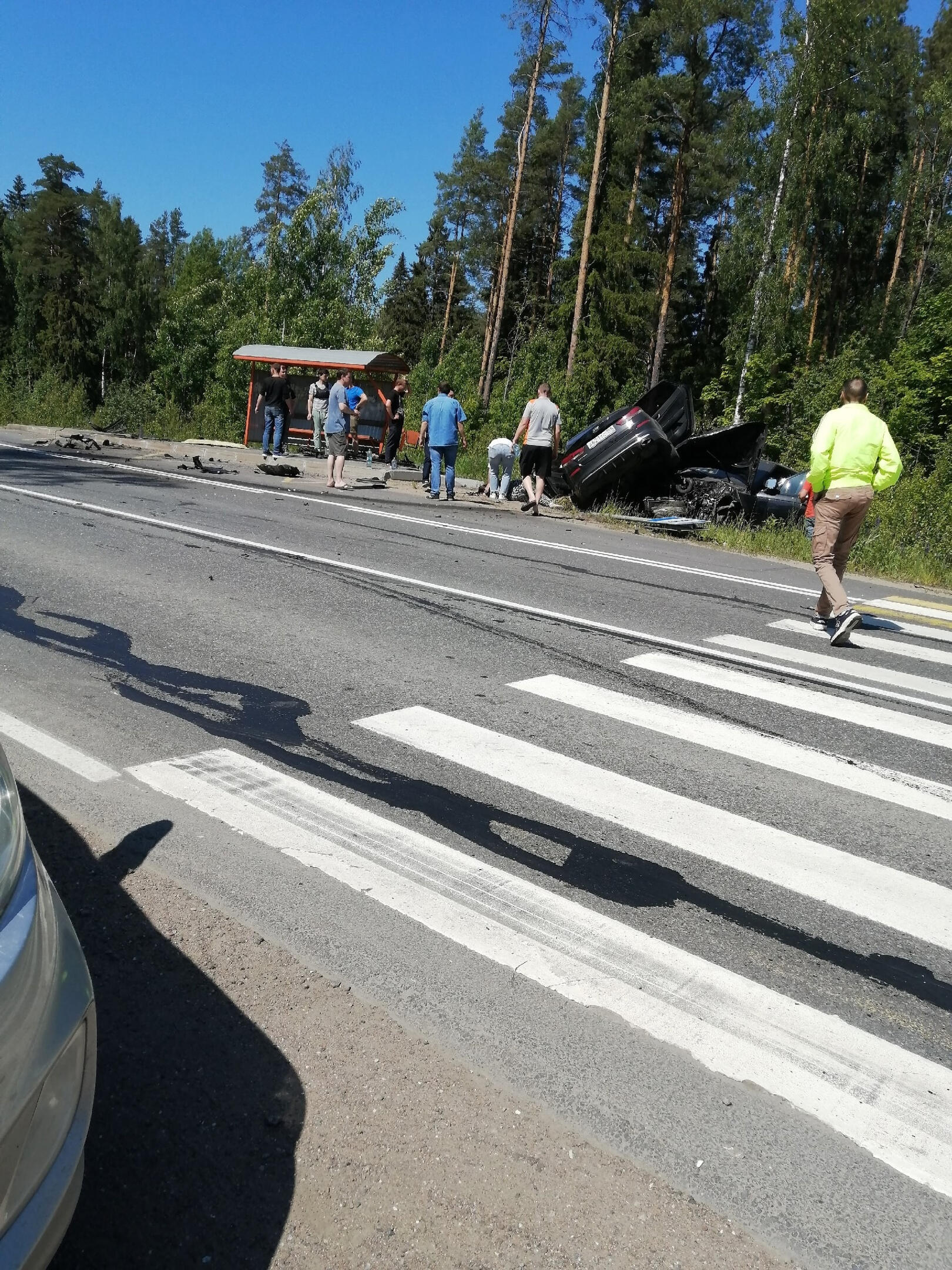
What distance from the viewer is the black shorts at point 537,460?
15586 mm

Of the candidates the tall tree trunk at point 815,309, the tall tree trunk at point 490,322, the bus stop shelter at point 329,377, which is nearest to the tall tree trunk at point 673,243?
the tall tree trunk at point 815,309

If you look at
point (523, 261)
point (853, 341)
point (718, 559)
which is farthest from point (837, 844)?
point (523, 261)

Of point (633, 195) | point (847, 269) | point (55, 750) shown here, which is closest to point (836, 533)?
point (55, 750)

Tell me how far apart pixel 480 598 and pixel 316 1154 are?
625 cm

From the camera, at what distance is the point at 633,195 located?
38844 millimetres

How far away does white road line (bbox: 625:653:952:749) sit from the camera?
5.70 meters

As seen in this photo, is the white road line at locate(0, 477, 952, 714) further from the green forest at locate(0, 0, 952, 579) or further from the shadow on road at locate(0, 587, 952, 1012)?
the green forest at locate(0, 0, 952, 579)

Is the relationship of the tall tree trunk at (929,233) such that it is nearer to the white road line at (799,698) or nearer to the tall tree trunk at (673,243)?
the tall tree trunk at (673,243)

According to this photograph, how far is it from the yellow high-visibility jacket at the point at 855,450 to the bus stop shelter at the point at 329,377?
583 inches

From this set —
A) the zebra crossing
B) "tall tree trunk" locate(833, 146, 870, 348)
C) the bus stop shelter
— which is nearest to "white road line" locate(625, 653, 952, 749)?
the zebra crossing

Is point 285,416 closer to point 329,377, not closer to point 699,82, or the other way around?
point 329,377

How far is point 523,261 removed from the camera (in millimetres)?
56094

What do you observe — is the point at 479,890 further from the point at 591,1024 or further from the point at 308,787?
the point at 308,787

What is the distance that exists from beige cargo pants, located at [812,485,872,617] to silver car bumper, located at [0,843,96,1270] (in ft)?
23.4
